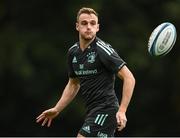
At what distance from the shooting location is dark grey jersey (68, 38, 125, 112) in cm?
893

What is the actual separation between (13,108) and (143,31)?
383 cm

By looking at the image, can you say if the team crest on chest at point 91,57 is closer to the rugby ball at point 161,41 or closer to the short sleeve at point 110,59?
the short sleeve at point 110,59

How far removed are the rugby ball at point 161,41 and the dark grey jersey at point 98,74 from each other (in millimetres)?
851

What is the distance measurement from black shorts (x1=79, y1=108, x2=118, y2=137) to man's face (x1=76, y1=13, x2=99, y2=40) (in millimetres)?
799

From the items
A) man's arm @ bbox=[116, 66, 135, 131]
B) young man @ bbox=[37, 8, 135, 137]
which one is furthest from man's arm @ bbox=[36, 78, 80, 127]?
man's arm @ bbox=[116, 66, 135, 131]

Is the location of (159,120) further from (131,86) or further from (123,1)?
(131,86)

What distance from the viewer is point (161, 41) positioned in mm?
9734

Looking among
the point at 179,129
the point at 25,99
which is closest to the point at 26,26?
the point at 25,99

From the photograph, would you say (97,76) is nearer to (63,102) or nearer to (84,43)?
(84,43)

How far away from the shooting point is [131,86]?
8.72 m

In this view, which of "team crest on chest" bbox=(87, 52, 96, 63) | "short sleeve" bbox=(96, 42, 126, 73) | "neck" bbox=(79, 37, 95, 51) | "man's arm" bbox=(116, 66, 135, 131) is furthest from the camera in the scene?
"neck" bbox=(79, 37, 95, 51)

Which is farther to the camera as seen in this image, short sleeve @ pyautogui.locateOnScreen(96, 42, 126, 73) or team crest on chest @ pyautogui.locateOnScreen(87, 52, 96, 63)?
team crest on chest @ pyautogui.locateOnScreen(87, 52, 96, 63)

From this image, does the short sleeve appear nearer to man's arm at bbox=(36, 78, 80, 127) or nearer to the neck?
the neck

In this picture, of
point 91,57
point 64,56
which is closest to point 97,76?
point 91,57
